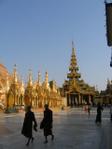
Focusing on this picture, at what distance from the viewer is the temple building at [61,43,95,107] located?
115938 millimetres

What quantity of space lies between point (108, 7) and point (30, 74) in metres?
46.9

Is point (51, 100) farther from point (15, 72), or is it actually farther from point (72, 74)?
→ point (72, 74)

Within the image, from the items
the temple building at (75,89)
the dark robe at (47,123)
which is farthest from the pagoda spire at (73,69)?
the dark robe at (47,123)

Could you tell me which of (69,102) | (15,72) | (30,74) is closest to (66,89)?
(69,102)

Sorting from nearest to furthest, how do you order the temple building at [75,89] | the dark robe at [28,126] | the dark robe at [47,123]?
the dark robe at [28,126] < the dark robe at [47,123] < the temple building at [75,89]

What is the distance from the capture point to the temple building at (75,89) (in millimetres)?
115938

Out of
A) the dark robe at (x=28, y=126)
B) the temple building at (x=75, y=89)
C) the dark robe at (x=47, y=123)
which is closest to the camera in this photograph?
the dark robe at (x=28, y=126)

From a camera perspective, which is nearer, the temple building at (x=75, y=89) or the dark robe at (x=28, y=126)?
the dark robe at (x=28, y=126)

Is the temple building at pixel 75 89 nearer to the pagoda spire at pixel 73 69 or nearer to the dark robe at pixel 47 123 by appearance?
the pagoda spire at pixel 73 69

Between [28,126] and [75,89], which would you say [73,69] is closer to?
[75,89]

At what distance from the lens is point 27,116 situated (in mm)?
13352

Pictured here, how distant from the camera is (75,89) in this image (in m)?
116

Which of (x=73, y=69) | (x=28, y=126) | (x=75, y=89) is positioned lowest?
(x=28, y=126)

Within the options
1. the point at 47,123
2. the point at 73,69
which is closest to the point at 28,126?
the point at 47,123
